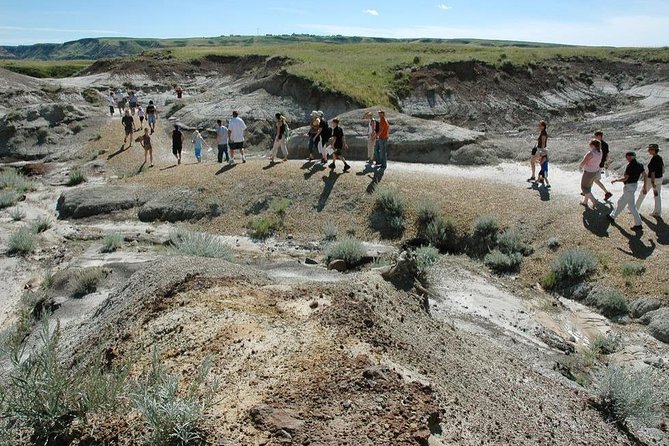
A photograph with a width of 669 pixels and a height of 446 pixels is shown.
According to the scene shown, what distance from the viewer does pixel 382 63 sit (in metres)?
42.1

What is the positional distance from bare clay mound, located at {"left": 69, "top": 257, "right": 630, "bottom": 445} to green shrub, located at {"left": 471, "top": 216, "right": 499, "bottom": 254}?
554cm

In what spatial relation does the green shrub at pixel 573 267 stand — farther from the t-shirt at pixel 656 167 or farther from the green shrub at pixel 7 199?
the green shrub at pixel 7 199

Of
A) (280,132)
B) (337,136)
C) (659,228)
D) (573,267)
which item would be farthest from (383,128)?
(659,228)

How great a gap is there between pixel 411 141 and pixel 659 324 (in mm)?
14209

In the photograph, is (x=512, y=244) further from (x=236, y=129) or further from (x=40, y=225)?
(x=40, y=225)

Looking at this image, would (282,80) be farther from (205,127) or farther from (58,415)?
(58,415)

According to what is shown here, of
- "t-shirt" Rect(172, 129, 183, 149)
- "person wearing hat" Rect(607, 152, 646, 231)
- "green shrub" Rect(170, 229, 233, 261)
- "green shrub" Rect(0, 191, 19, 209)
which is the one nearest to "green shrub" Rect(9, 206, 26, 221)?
"green shrub" Rect(0, 191, 19, 209)

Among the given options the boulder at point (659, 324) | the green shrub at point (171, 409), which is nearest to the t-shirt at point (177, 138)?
the boulder at point (659, 324)

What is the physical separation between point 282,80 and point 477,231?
2125cm

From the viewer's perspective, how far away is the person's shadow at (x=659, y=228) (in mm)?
13812

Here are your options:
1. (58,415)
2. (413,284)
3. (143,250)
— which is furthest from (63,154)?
(58,415)

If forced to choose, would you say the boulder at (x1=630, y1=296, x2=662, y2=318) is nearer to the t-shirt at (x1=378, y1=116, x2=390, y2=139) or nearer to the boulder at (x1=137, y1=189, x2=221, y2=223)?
the t-shirt at (x1=378, y1=116, x2=390, y2=139)

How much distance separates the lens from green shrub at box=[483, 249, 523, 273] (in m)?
14.0

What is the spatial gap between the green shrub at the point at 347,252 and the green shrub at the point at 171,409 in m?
8.16
